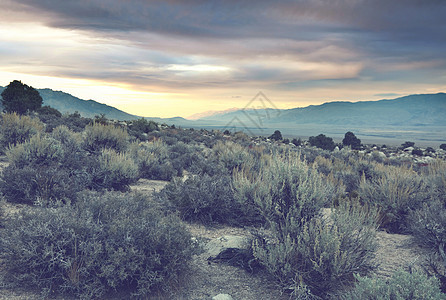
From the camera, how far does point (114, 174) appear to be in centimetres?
948

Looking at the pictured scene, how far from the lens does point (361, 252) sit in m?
4.99

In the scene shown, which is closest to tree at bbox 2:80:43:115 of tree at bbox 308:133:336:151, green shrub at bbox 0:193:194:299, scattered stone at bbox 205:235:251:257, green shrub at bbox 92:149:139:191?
green shrub at bbox 92:149:139:191

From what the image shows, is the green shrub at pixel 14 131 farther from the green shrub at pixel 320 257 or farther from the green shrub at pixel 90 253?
the green shrub at pixel 320 257

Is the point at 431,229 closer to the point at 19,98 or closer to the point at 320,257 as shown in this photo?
the point at 320,257

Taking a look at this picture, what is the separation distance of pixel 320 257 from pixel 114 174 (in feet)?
22.2

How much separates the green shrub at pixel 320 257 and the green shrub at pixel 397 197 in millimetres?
3315

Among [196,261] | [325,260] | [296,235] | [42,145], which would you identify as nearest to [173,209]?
[196,261]

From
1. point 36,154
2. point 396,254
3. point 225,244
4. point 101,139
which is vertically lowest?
point 396,254

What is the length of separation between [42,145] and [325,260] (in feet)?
28.5

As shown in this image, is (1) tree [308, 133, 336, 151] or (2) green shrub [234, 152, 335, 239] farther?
(1) tree [308, 133, 336, 151]

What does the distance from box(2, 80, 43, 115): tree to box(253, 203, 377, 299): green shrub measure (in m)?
33.9

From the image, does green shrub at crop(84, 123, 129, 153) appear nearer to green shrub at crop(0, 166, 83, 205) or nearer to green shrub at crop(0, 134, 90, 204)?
green shrub at crop(0, 134, 90, 204)

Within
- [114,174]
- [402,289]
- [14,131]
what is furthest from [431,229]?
[14,131]

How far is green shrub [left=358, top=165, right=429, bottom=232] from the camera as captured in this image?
312 inches
